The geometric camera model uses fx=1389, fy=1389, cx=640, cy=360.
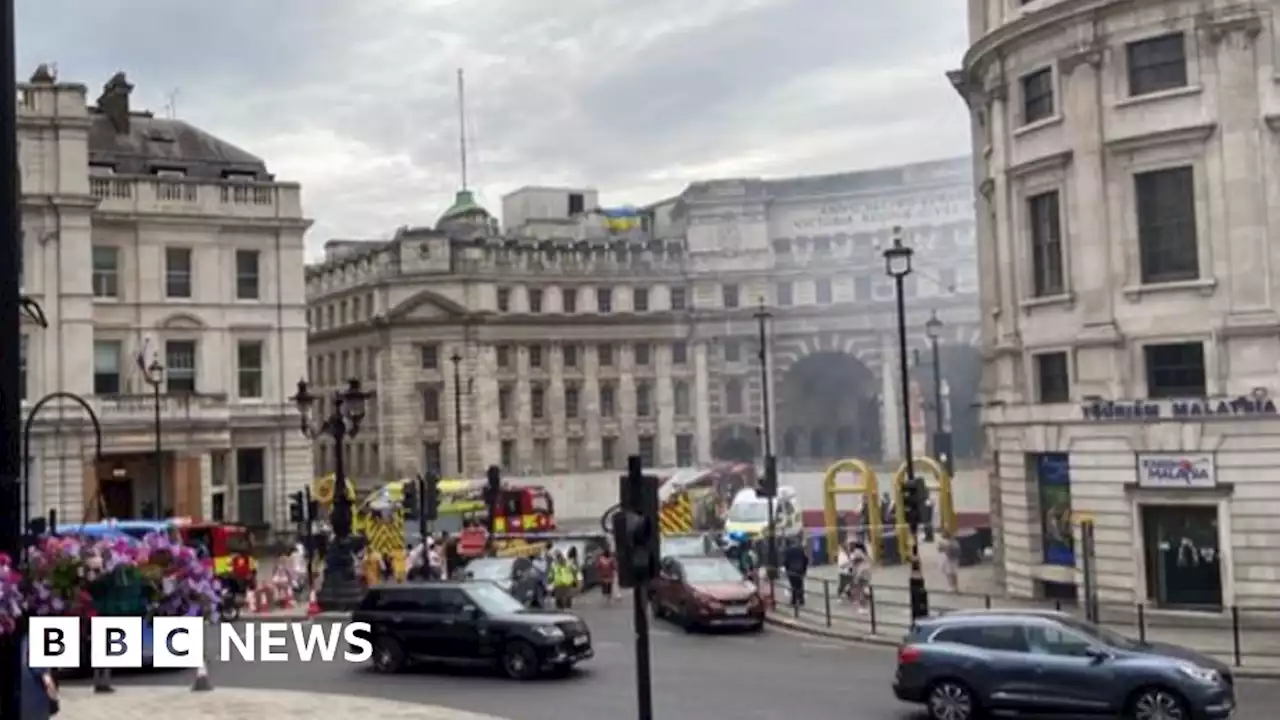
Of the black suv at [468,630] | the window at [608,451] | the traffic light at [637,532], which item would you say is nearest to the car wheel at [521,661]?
Result: the black suv at [468,630]

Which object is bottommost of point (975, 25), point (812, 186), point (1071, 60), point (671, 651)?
point (671, 651)

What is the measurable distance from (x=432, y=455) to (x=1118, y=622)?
66.0m

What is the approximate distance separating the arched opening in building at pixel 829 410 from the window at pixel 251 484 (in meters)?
50.1

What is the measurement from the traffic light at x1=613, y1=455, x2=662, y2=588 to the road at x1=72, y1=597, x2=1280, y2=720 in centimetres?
711

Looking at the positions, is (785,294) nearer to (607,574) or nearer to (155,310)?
(155,310)

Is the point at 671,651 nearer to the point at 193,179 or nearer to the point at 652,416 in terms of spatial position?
the point at 193,179

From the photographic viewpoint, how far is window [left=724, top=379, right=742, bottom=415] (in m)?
97.4

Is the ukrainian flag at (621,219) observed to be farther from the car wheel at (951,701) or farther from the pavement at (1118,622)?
the car wheel at (951,701)

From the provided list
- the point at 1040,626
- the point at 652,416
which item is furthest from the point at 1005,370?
the point at 652,416

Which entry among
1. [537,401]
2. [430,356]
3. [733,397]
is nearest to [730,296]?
[733,397]

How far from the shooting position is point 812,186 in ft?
323

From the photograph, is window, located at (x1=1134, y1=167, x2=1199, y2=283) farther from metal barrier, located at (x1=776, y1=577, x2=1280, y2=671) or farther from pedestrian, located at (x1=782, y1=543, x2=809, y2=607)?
pedestrian, located at (x1=782, y1=543, x2=809, y2=607)

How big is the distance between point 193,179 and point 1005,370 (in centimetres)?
3321

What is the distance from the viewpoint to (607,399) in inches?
3745
